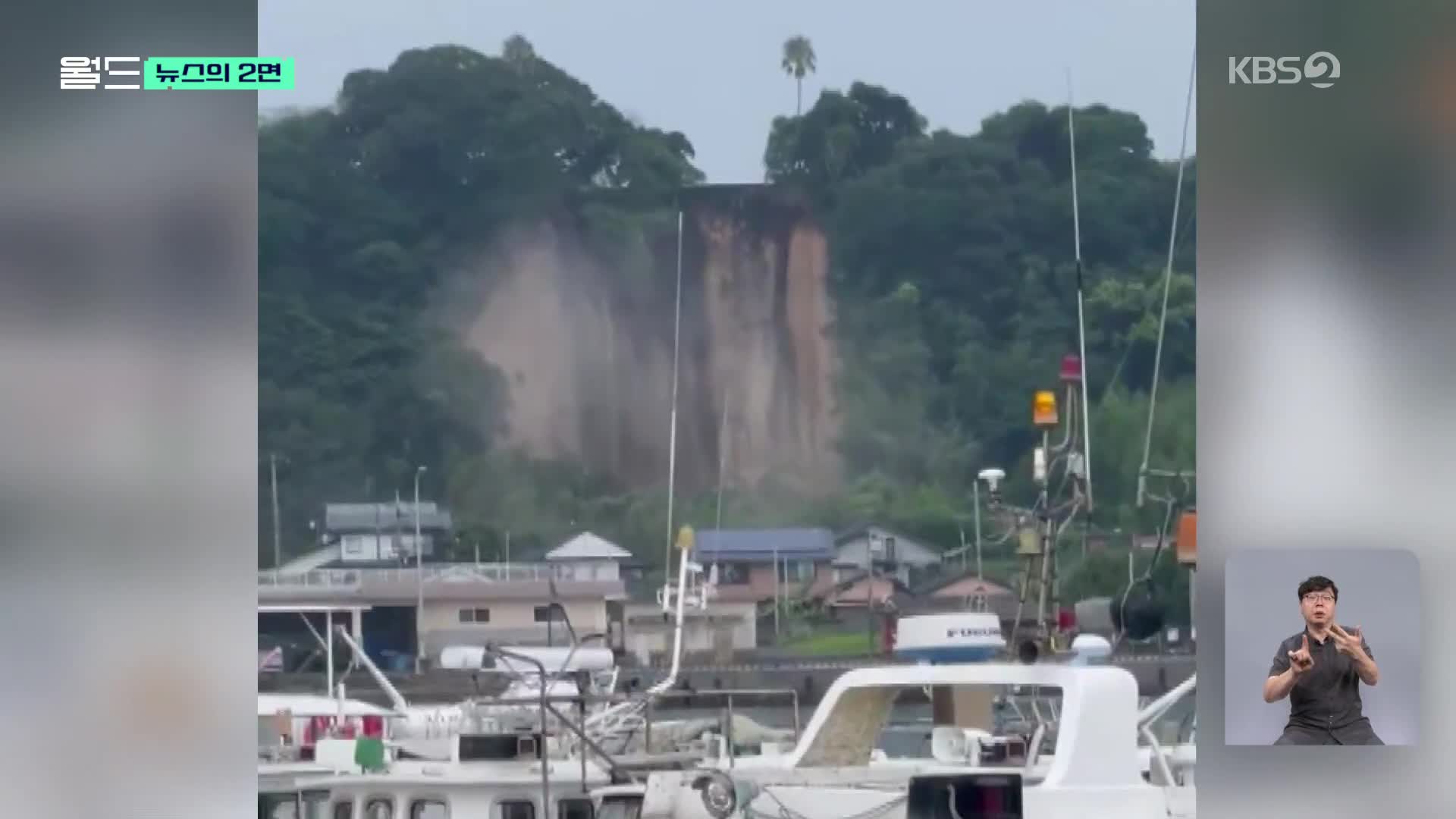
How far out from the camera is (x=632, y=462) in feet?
28.6

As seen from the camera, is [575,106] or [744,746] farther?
[744,746]

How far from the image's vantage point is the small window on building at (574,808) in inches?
260

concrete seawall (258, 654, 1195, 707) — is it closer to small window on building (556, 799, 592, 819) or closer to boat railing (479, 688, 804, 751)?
boat railing (479, 688, 804, 751)

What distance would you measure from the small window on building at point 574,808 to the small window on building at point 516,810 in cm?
8

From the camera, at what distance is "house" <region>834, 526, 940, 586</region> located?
8742mm

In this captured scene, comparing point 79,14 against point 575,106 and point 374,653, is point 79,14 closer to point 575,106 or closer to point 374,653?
point 575,106

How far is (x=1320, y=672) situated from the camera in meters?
2.95

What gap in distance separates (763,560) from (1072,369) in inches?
68.9

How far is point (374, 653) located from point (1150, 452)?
3.36m

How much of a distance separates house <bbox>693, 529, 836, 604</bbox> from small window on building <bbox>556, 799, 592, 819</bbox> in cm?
210

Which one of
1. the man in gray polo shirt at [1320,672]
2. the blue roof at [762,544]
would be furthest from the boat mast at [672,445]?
the man in gray polo shirt at [1320,672]

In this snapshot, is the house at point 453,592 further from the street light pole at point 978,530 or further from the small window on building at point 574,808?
the small window on building at point 574,808

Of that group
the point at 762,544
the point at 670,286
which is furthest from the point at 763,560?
the point at 670,286

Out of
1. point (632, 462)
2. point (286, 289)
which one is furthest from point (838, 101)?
point (286, 289)
